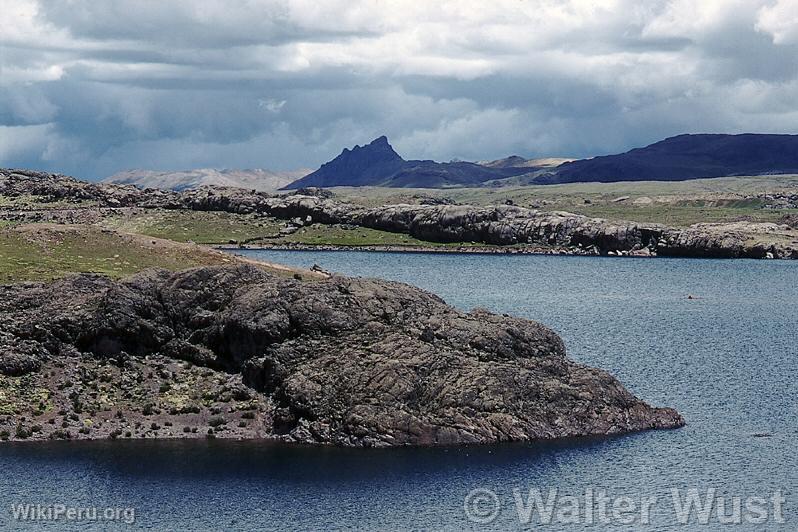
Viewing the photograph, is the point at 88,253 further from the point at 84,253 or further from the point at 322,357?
the point at 322,357

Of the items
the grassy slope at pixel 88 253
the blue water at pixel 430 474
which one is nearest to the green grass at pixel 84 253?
the grassy slope at pixel 88 253

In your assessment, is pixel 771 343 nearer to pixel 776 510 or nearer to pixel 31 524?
pixel 776 510

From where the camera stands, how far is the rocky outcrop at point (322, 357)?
244 ft

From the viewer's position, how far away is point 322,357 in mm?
78500

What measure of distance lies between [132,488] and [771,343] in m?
76.7

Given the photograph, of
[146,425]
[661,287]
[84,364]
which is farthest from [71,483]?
[661,287]
